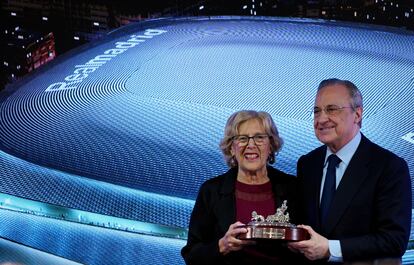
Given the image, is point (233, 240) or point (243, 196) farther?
point (243, 196)

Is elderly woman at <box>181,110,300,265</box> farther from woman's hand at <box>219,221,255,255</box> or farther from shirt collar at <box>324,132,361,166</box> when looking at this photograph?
shirt collar at <box>324,132,361,166</box>

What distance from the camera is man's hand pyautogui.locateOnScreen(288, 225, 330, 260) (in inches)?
60.2

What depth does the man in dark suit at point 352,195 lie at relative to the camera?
1.57m

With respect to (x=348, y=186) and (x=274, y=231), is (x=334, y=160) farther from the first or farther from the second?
(x=274, y=231)

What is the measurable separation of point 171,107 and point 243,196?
2.48m

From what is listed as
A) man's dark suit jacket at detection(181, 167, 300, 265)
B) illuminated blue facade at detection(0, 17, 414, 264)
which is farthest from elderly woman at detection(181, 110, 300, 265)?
illuminated blue facade at detection(0, 17, 414, 264)

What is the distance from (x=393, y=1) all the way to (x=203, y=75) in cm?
205

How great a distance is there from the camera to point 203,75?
455 cm

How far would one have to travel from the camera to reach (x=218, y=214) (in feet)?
5.66

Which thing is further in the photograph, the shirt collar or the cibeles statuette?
the shirt collar

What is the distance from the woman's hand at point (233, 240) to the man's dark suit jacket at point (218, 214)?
5cm

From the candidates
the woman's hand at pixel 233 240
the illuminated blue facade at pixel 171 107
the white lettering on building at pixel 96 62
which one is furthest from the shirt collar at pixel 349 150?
the white lettering on building at pixel 96 62

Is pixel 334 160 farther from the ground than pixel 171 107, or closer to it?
farther from the ground

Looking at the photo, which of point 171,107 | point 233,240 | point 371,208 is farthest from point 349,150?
point 171,107
